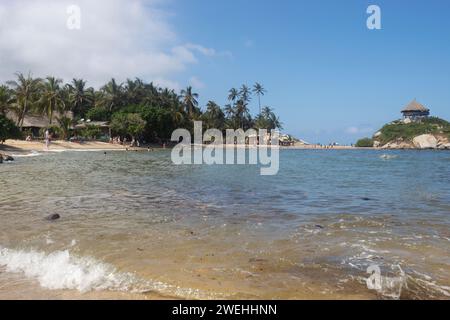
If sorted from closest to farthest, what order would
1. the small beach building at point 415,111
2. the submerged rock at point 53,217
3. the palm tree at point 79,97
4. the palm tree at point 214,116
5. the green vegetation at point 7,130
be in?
the submerged rock at point 53,217 < the green vegetation at point 7,130 < the palm tree at point 79,97 < the palm tree at point 214,116 < the small beach building at point 415,111

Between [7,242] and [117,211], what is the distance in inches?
135

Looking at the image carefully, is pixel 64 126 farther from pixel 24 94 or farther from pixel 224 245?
pixel 224 245

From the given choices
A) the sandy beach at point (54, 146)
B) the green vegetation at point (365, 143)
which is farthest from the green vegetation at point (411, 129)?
the sandy beach at point (54, 146)

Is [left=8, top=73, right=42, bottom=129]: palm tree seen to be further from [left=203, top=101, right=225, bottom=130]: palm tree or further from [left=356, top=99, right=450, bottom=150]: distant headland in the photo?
[left=356, top=99, right=450, bottom=150]: distant headland

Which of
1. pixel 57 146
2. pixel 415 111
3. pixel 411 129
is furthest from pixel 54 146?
pixel 415 111

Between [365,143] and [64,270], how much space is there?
5125 inches

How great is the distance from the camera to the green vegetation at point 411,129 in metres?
115

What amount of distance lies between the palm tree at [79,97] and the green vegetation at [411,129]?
89.8 m

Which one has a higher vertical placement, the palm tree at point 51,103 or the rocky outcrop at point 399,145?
the palm tree at point 51,103

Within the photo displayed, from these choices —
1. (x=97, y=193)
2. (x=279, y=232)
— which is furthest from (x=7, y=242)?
(x=97, y=193)

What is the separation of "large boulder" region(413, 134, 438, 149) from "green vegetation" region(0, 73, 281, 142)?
44972 mm

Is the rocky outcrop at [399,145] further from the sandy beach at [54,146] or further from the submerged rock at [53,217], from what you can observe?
the submerged rock at [53,217]

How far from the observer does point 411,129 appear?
4651 inches

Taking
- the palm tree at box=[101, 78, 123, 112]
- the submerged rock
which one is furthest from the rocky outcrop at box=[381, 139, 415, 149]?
the submerged rock
